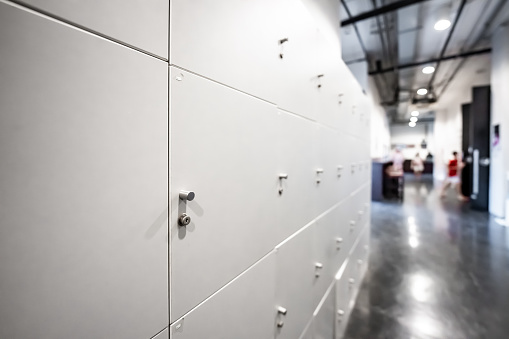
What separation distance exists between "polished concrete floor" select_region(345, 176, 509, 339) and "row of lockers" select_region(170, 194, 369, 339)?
420 mm

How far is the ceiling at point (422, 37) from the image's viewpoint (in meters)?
3.76

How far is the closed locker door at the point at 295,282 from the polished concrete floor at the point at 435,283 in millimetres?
998

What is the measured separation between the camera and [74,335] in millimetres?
420

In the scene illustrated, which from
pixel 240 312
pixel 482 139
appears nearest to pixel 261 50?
pixel 240 312

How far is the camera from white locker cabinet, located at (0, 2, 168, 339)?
1.16 ft

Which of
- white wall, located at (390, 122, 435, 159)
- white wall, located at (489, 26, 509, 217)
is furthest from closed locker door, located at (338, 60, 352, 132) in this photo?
white wall, located at (390, 122, 435, 159)

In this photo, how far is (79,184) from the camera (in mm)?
426

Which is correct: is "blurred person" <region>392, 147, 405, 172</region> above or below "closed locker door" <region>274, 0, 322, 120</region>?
below

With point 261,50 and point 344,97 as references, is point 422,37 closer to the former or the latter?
point 344,97

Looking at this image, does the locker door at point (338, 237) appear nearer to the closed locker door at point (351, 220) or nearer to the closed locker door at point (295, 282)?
the closed locker door at point (351, 220)

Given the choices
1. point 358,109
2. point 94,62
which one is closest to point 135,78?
point 94,62

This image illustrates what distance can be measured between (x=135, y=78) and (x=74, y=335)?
1.69ft

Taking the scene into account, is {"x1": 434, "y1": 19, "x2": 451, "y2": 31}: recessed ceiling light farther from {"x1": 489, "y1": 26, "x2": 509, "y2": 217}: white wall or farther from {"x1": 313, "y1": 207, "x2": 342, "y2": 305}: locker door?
{"x1": 313, "y1": 207, "x2": 342, "y2": 305}: locker door

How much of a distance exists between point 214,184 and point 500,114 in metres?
6.71
